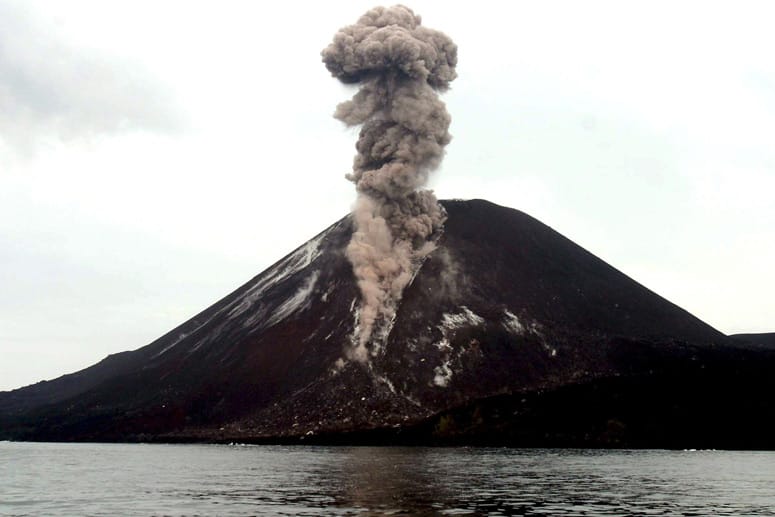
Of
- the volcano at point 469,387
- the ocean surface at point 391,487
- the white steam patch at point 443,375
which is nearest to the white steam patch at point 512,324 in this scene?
the volcano at point 469,387

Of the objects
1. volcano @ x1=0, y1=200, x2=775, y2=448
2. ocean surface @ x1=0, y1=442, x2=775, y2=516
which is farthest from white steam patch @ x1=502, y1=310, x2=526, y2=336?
ocean surface @ x1=0, y1=442, x2=775, y2=516

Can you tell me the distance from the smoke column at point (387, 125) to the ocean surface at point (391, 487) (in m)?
90.6

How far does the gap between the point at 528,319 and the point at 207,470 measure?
390ft

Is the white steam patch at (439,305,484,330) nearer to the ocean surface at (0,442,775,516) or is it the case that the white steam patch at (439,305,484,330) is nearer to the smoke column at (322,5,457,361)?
the smoke column at (322,5,457,361)

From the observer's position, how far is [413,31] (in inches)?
7490

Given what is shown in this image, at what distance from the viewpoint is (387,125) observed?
18862 cm

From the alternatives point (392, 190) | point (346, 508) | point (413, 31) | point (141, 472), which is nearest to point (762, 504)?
point (346, 508)

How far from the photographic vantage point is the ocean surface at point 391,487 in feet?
161

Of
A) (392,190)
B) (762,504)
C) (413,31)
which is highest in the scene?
(413,31)

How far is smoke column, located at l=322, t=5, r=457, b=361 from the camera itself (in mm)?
183000

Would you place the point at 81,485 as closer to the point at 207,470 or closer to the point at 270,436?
the point at 207,470

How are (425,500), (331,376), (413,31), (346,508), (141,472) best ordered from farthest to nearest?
(413,31) < (331,376) < (141,472) < (425,500) < (346,508)

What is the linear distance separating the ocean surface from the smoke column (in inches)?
3565

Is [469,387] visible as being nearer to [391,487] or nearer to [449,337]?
[449,337]
